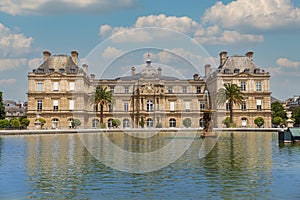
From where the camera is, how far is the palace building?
2589 inches

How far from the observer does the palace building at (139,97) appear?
65.8 m

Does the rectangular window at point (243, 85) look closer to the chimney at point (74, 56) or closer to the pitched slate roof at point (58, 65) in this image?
the pitched slate roof at point (58, 65)

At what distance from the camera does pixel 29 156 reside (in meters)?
20.4

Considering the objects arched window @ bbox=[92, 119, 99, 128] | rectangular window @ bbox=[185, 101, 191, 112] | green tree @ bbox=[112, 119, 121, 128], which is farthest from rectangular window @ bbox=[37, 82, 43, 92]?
rectangular window @ bbox=[185, 101, 191, 112]

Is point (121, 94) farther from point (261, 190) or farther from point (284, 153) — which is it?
point (261, 190)

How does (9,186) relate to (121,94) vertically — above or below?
below

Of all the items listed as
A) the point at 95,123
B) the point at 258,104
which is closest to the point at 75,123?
the point at 95,123

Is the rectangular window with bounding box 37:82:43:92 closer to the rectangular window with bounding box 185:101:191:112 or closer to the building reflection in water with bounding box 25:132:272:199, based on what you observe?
the rectangular window with bounding box 185:101:191:112

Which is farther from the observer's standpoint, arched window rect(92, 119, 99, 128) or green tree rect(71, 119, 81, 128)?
arched window rect(92, 119, 99, 128)

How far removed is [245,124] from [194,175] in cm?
5484

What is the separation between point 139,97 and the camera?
71062 millimetres

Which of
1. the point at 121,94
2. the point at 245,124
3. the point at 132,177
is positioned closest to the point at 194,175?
the point at 132,177

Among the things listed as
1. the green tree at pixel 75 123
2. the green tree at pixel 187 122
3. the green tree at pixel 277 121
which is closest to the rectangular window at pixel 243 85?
the green tree at pixel 277 121

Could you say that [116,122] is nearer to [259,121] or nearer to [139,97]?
[139,97]
